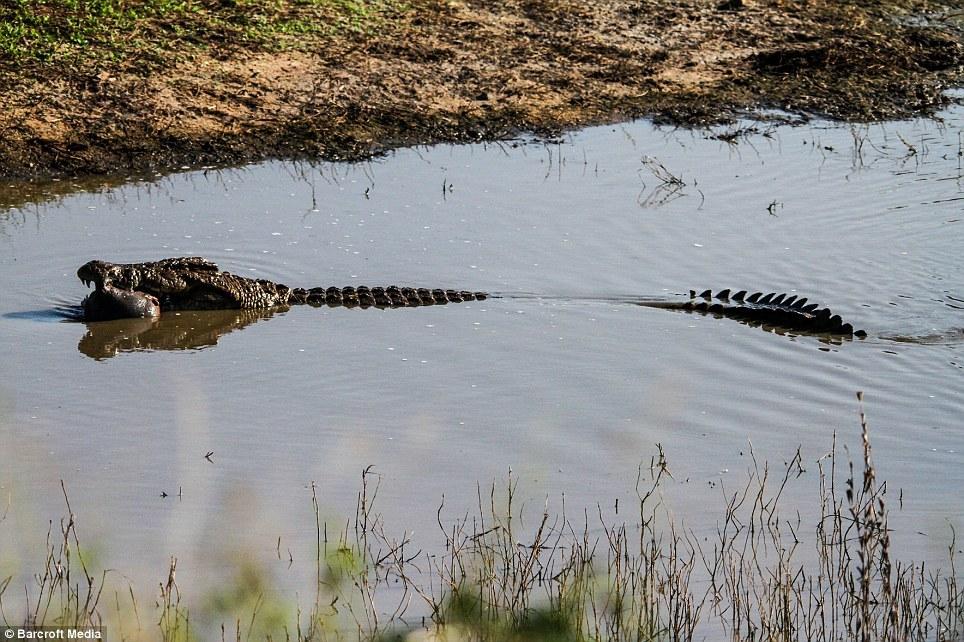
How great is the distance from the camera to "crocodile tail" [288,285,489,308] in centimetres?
895

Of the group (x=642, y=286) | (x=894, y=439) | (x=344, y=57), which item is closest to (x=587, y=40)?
(x=344, y=57)

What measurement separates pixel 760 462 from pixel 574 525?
4.02ft

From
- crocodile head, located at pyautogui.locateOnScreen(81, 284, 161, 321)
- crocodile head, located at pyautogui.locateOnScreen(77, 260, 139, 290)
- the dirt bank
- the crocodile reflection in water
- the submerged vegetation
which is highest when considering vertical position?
the dirt bank

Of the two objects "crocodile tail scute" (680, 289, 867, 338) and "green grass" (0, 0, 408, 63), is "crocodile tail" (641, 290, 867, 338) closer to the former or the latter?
"crocodile tail scute" (680, 289, 867, 338)

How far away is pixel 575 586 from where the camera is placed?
4898 millimetres

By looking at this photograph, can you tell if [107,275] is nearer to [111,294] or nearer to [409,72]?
[111,294]

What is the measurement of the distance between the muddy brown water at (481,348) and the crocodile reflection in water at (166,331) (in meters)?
0.03

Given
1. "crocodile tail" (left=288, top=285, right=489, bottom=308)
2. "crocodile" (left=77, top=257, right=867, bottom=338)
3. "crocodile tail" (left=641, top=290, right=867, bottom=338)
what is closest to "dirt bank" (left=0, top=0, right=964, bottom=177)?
"crocodile" (left=77, top=257, right=867, bottom=338)

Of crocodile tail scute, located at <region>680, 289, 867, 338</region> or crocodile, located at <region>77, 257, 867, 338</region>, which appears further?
crocodile, located at <region>77, 257, 867, 338</region>

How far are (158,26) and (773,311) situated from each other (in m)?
7.84

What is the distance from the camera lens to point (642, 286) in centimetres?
938

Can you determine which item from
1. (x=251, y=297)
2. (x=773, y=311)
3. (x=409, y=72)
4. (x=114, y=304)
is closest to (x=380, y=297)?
(x=251, y=297)

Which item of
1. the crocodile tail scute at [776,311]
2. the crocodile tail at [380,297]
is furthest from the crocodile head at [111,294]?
the crocodile tail scute at [776,311]

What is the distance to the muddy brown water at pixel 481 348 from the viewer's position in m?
6.12
